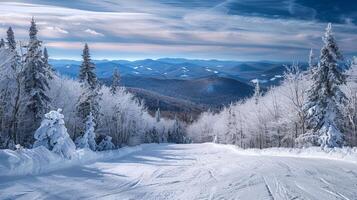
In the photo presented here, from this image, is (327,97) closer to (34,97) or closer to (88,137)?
(88,137)

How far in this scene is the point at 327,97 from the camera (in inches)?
1652

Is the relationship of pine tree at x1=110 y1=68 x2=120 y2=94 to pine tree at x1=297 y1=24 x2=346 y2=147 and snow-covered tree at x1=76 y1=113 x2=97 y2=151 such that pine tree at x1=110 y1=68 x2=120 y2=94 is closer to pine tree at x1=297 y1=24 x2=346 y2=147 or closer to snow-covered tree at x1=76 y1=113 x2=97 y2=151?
snow-covered tree at x1=76 y1=113 x2=97 y2=151

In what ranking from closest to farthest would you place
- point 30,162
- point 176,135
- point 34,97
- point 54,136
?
1. point 30,162
2. point 54,136
3. point 34,97
4. point 176,135

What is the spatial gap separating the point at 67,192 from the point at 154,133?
10734 cm

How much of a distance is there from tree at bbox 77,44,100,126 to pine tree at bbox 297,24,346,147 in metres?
22.2

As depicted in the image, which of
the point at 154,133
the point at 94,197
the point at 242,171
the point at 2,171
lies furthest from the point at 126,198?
the point at 154,133

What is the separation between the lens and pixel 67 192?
45.6 ft

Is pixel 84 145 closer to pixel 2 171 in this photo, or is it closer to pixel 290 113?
pixel 2 171

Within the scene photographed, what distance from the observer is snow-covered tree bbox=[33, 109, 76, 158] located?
76.3 ft

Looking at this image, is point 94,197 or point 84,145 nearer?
point 94,197

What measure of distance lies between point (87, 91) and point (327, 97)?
24.8m

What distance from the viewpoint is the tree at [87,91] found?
153ft

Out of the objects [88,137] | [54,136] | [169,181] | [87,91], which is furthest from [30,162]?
[87,91]

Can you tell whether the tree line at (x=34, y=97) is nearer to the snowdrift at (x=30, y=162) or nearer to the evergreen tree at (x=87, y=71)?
the evergreen tree at (x=87, y=71)
